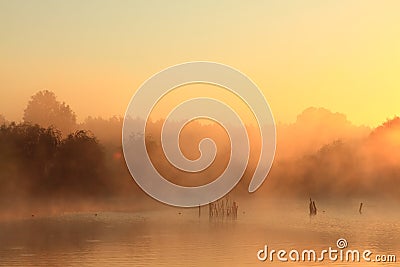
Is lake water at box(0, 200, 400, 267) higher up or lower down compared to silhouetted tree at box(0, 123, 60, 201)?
lower down

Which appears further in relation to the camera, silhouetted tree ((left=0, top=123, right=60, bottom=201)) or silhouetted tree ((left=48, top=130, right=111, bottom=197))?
silhouetted tree ((left=48, top=130, right=111, bottom=197))

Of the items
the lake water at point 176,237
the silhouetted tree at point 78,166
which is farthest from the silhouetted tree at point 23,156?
the lake water at point 176,237

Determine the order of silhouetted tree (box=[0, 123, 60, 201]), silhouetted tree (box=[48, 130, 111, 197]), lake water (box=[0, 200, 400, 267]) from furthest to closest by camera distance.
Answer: silhouetted tree (box=[48, 130, 111, 197]), silhouetted tree (box=[0, 123, 60, 201]), lake water (box=[0, 200, 400, 267])

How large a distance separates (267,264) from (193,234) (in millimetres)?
19133

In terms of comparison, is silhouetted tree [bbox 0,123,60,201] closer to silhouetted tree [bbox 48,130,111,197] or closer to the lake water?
silhouetted tree [bbox 48,130,111,197]

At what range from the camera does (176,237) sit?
205 ft

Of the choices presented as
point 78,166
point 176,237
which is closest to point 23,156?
point 78,166

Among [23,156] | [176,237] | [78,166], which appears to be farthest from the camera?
[78,166]

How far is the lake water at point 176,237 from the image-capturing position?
49.8 m

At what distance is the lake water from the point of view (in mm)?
49781

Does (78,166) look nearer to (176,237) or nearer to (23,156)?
(23,156)

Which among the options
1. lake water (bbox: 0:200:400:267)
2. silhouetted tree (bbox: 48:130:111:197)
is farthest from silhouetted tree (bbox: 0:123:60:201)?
lake water (bbox: 0:200:400:267)

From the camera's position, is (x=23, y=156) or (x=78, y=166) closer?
(x=23, y=156)

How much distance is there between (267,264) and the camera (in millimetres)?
47344
